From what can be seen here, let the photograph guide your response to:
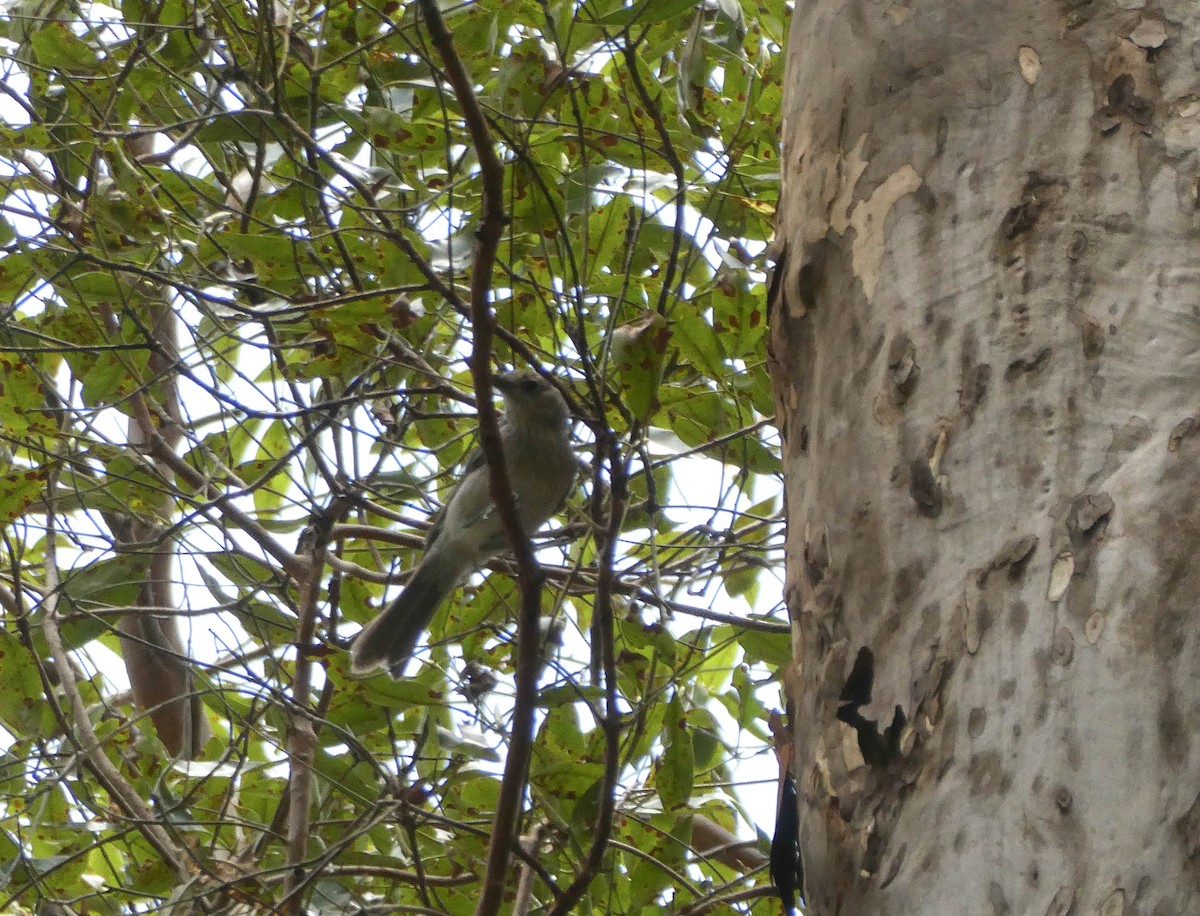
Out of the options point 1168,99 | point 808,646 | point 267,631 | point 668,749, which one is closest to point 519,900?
point 668,749

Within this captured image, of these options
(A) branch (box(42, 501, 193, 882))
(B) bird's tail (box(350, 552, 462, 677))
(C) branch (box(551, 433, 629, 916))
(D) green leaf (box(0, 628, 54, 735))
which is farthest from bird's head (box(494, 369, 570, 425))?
(C) branch (box(551, 433, 629, 916))

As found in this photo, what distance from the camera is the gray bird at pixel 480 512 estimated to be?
4.46 metres

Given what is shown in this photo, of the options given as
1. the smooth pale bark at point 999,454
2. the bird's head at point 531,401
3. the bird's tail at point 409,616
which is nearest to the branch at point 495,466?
the smooth pale bark at point 999,454

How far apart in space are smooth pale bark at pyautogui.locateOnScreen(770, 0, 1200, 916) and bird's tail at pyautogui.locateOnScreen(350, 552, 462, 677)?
8.62 feet

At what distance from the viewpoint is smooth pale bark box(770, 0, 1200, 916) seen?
1.35m

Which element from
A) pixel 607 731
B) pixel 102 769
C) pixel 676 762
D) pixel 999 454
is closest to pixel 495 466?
pixel 607 731

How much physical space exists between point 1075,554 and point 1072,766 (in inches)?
9.7

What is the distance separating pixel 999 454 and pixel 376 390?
8.44 feet

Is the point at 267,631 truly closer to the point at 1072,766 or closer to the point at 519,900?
the point at 519,900

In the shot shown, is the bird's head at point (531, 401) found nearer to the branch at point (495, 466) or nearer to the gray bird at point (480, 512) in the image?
the gray bird at point (480, 512)

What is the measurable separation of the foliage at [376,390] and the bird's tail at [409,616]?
0.12m

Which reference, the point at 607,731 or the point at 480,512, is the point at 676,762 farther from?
the point at 480,512

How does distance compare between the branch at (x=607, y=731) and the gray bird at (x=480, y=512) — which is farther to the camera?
the gray bird at (x=480, y=512)

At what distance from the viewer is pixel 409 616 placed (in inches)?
177
